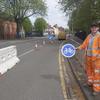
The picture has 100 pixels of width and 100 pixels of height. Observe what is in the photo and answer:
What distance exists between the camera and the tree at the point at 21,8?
89.3 m

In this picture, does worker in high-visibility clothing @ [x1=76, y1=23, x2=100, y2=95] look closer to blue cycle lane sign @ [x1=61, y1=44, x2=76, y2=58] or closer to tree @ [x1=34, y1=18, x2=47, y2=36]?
blue cycle lane sign @ [x1=61, y1=44, x2=76, y2=58]

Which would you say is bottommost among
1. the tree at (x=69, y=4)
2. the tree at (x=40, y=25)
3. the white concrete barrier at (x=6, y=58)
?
the tree at (x=40, y=25)

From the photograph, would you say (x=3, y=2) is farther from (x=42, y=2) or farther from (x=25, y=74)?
(x=25, y=74)

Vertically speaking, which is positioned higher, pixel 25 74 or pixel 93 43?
pixel 93 43

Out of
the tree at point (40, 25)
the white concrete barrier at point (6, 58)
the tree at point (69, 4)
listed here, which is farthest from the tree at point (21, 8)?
the white concrete barrier at point (6, 58)

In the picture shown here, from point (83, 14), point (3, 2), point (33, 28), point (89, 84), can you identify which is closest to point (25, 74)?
point (89, 84)

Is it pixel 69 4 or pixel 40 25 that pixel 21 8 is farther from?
pixel 40 25

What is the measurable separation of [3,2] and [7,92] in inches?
3094

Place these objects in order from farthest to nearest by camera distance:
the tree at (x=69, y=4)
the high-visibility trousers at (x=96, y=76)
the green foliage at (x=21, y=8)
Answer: the green foliage at (x=21, y=8), the tree at (x=69, y=4), the high-visibility trousers at (x=96, y=76)

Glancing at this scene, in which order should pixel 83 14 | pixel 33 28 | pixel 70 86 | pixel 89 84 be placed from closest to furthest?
pixel 89 84, pixel 70 86, pixel 83 14, pixel 33 28

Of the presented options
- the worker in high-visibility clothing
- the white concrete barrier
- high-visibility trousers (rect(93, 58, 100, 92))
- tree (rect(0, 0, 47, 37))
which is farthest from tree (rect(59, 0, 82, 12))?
high-visibility trousers (rect(93, 58, 100, 92))

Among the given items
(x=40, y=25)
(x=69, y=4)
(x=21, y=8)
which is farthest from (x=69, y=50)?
(x=40, y=25)

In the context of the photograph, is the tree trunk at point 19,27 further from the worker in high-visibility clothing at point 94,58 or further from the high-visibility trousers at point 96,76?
the high-visibility trousers at point 96,76

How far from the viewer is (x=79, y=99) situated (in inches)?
405
